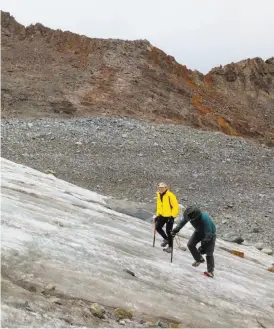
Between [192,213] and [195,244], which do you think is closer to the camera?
[192,213]

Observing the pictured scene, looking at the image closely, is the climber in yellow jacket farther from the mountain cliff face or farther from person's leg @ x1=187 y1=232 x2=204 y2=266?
the mountain cliff face

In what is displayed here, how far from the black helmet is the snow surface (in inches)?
45.5

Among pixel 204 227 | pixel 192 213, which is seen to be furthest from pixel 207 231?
pixel 192 213

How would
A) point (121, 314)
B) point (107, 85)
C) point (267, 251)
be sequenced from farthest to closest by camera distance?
point (107, 85) < point (267, 251) < point (121, 314)

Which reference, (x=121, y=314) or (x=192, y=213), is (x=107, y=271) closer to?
(x=121, y=314)

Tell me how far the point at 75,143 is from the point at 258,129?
94.8 feet

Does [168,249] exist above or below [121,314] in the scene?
above

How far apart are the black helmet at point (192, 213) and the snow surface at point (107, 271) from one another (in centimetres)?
116

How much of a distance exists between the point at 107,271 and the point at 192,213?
2.82 m

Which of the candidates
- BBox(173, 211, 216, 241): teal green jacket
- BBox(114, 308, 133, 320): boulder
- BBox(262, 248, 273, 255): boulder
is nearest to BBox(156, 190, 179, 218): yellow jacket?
BBox(173, 211, 216, 241): teal green jacket

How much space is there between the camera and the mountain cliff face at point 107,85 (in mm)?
49594

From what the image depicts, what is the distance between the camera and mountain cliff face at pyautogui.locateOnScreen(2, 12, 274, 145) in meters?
49.6

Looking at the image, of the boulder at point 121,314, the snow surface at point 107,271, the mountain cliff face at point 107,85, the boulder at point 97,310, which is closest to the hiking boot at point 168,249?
the snow surface at point 107,271

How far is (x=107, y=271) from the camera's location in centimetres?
950
